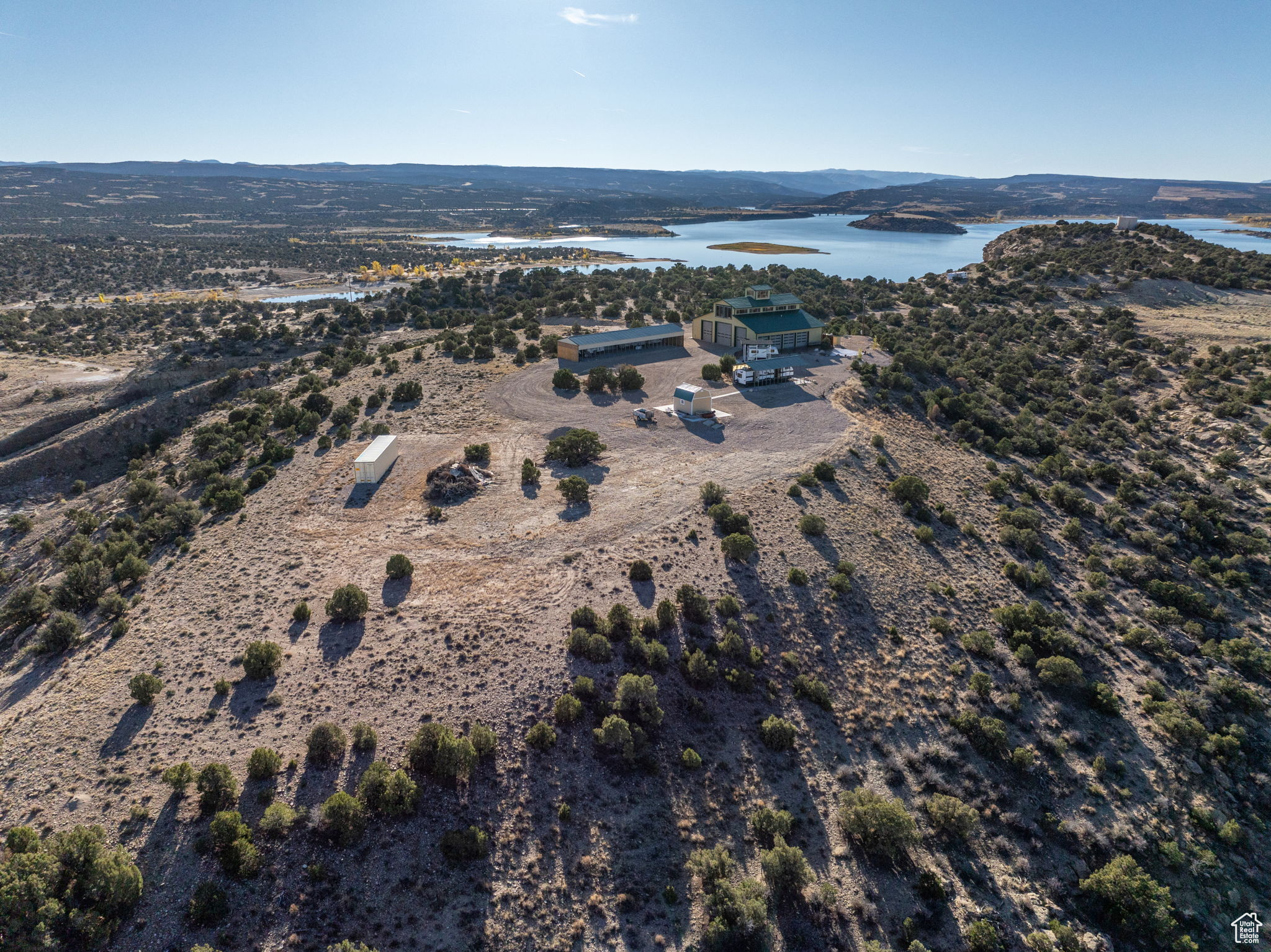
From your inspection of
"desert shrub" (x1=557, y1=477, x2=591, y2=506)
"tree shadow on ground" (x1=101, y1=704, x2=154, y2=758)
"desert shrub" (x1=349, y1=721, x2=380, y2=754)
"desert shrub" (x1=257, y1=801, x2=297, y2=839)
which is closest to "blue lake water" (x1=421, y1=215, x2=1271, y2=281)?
"desert shrub" (x1=557, y1=477, x2=591, y2=506)

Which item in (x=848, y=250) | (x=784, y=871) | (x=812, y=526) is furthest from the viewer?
(x=848, y=250)

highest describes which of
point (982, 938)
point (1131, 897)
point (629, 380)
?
point (629, 380)

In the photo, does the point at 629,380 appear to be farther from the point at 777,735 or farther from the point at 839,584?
the point at 777,735

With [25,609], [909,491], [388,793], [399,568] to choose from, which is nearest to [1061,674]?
[909,491]

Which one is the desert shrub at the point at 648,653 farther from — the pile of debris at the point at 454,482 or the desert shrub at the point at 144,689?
the desert shrub at the point at 144,689

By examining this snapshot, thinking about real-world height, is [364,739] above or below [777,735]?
above

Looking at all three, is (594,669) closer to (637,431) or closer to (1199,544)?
(637,431)

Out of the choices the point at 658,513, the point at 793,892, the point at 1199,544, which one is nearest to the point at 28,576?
the point at 658,513

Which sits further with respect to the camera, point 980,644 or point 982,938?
point 980,644
